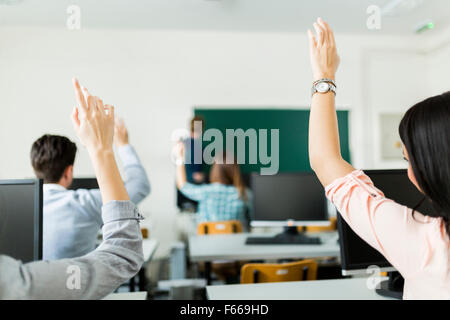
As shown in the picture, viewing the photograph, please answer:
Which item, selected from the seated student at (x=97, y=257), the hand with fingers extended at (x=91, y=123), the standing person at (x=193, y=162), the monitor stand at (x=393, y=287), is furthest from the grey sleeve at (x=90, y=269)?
the standing person at (x=193, y=162)

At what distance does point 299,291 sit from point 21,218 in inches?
44.0

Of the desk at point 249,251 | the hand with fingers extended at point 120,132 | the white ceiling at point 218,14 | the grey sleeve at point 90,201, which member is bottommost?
the desk at point 249,251

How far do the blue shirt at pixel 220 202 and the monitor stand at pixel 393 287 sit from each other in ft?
6.74

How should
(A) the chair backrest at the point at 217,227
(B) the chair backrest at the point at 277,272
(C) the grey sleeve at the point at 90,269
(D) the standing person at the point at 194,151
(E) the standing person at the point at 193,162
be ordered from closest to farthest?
1. (C) the grey sleeve at the point at 90,269
2. (B) the chair backrest at the point at 277,272
3. (A) the chair backrest at the point at 217,227
4. (E) the standing person at the point at 193,162
5. (D) the standing person at the point at 194,151

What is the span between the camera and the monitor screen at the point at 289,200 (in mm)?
2801

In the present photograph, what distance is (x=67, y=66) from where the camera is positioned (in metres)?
4.61

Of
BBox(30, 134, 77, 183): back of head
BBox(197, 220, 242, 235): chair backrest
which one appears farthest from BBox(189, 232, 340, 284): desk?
BBox(30, 134, 77, 183): back of head

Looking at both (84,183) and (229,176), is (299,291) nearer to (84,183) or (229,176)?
(84,183)

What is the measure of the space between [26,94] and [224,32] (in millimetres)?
2554

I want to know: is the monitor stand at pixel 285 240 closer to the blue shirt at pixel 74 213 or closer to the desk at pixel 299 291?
the desk at pixel 299 291

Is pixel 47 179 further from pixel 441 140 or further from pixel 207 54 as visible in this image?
pixel 207 54

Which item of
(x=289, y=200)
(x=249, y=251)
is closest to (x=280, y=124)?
(x=289, y=200)

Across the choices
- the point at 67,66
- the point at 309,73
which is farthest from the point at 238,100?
the point at 67,66

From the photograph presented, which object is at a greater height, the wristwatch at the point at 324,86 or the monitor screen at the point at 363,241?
the wristwatch at the point at 324,86
